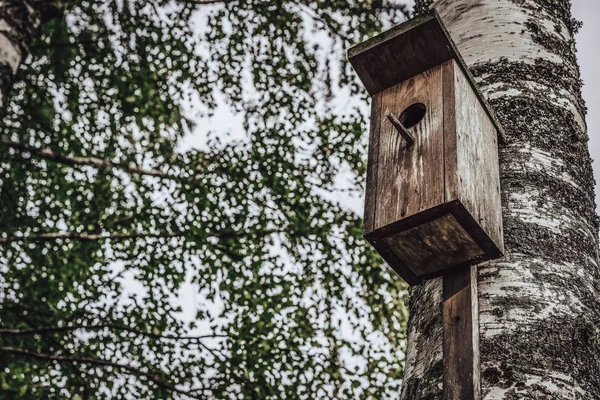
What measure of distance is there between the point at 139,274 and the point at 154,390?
88cm

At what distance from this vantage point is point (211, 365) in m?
4.98

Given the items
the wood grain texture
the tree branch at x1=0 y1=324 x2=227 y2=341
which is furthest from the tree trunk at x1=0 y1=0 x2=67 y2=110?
the wood grain texture

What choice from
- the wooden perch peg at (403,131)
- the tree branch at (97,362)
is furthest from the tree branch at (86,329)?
the wooden perch peg at (403,131)

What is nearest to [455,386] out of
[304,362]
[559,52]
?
[559,52]

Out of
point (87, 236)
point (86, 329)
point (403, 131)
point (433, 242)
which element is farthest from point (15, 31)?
point (433, 242)

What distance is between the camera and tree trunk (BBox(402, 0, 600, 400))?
1761 millimetres

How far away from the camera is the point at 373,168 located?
2268 mm

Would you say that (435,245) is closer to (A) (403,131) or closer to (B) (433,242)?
(B) (433,242)

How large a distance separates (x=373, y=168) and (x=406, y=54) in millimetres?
426

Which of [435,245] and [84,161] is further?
[84,161]

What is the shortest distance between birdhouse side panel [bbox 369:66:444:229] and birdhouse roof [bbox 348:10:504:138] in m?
0.04

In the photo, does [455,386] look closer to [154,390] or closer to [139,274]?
[154,390]

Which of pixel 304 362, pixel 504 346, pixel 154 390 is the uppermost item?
pixel 304 362

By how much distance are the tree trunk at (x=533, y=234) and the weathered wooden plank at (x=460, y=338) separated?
0.05m
